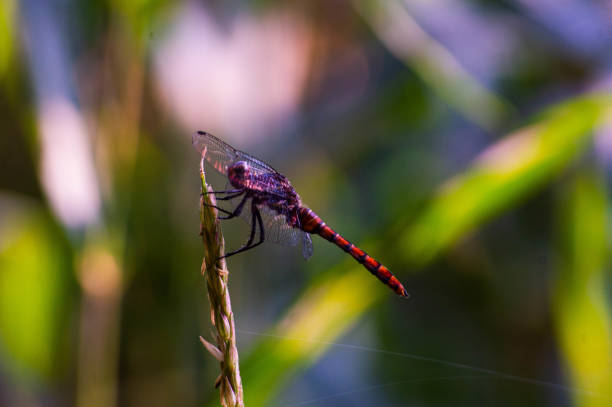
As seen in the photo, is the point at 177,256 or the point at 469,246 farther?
the point at 469,246

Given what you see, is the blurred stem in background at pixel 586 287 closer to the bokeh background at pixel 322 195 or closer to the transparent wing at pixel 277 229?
the bokeh background at pixel 322 195

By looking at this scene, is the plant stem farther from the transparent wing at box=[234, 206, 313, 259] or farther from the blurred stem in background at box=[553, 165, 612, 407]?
the blurred stem in background at box=[553, 165, 612, 407]

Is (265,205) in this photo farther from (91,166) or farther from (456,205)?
(91,166)

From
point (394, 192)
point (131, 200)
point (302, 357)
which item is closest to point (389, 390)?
point (302, 357)

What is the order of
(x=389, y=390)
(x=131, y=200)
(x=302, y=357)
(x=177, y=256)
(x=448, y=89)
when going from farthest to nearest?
(x=177, y=256)
(x=131, y=200)
(x=448, y=89)
(x=389, y=390)
(x=302, y=357)

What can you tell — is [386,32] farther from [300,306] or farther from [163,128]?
[300,306]

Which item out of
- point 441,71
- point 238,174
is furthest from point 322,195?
point 238,174

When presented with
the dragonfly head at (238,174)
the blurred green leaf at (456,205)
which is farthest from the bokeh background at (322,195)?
the dragonfly head at (238,174)
